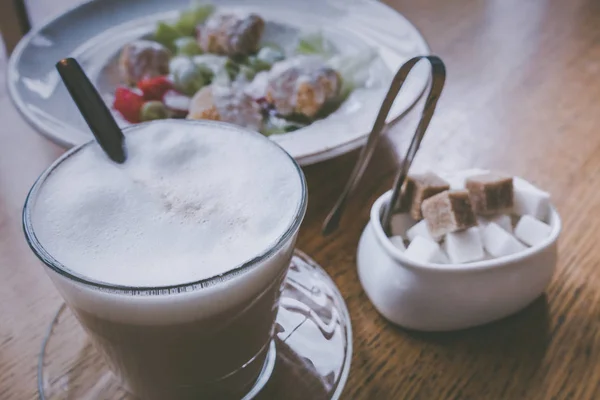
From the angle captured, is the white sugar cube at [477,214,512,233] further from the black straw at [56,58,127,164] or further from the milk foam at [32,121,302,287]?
the black straw at [56,58,127,164]

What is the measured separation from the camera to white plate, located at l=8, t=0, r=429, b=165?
80 centimetres

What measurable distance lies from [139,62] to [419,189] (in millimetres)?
652

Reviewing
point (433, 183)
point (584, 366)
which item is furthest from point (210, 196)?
point (584, 366)

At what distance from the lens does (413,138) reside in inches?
23.3

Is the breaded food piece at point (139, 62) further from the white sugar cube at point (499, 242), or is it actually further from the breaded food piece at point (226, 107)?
the white sugar cube at point (499, 242)

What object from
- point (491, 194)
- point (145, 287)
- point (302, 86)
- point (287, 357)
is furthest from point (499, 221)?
point (302, 86)

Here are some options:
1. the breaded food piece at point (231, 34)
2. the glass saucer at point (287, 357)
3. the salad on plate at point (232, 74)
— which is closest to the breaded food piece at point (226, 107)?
the salad on plate at point (232, 74)

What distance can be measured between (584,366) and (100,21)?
3.29 feet

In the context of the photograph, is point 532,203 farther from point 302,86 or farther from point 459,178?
point 302,86

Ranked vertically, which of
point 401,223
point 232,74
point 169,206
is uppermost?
point 169,206

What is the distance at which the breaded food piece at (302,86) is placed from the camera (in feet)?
3.18

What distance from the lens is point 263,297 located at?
47 cm

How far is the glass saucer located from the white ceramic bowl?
6cm

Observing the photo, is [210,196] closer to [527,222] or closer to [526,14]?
[527,222]
